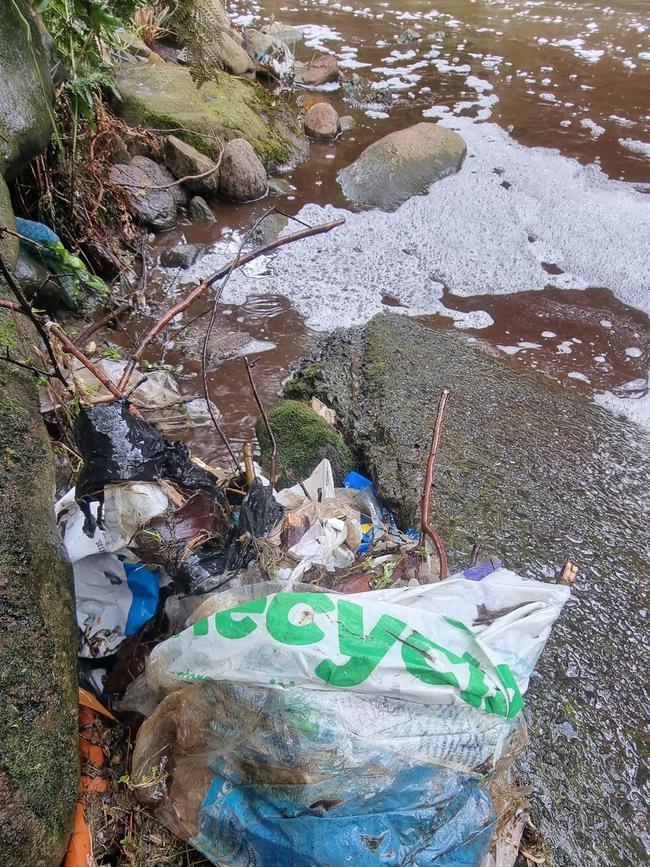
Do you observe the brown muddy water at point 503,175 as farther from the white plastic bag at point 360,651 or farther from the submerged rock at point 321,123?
the white plastic bag at point 360,651

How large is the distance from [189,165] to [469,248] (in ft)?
7.80

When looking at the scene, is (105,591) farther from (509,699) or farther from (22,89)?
(22,89)

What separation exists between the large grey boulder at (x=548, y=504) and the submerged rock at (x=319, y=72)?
5412mm

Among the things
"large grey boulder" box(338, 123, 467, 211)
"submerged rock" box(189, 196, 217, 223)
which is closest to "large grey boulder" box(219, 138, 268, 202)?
"submerged rock" box(189, 196, 217, 223)

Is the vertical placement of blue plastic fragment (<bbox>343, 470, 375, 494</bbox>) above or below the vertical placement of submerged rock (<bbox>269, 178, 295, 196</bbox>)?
below

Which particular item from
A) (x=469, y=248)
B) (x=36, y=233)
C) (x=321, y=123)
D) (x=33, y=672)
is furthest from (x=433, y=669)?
(x=321, y=123)

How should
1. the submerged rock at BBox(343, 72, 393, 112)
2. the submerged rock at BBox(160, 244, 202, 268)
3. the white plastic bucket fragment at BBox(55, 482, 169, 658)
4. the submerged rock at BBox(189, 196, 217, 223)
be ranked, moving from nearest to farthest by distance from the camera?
1. the white plastic bucket fragment at BBox(55, 482, 169, 658)
2. the submerged rock at BBox(160, 244, 202, 268)
3. the submerged rock at BBox(189, 196, 217, 223)
4. the submerged rock at BBox(343, 72, 393, 112)

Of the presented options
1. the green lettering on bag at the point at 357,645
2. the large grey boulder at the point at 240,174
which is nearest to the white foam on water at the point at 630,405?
the green lettering on bag at the point at 357,645

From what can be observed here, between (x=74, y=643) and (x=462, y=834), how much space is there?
925mm

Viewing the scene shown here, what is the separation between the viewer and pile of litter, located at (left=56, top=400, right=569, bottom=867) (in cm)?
110

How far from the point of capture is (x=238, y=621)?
1199 millimetres

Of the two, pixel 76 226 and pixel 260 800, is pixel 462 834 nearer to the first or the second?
pixel 260 800

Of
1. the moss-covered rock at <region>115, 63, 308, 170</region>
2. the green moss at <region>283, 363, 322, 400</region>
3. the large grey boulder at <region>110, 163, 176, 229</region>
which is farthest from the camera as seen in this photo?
the moss-covered rock at <region>115, 63, 308, 170</region>

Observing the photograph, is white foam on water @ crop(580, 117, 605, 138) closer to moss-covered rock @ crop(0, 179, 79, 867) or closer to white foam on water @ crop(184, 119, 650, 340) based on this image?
white foam on water @ crop(184, 119, 650, 340)
